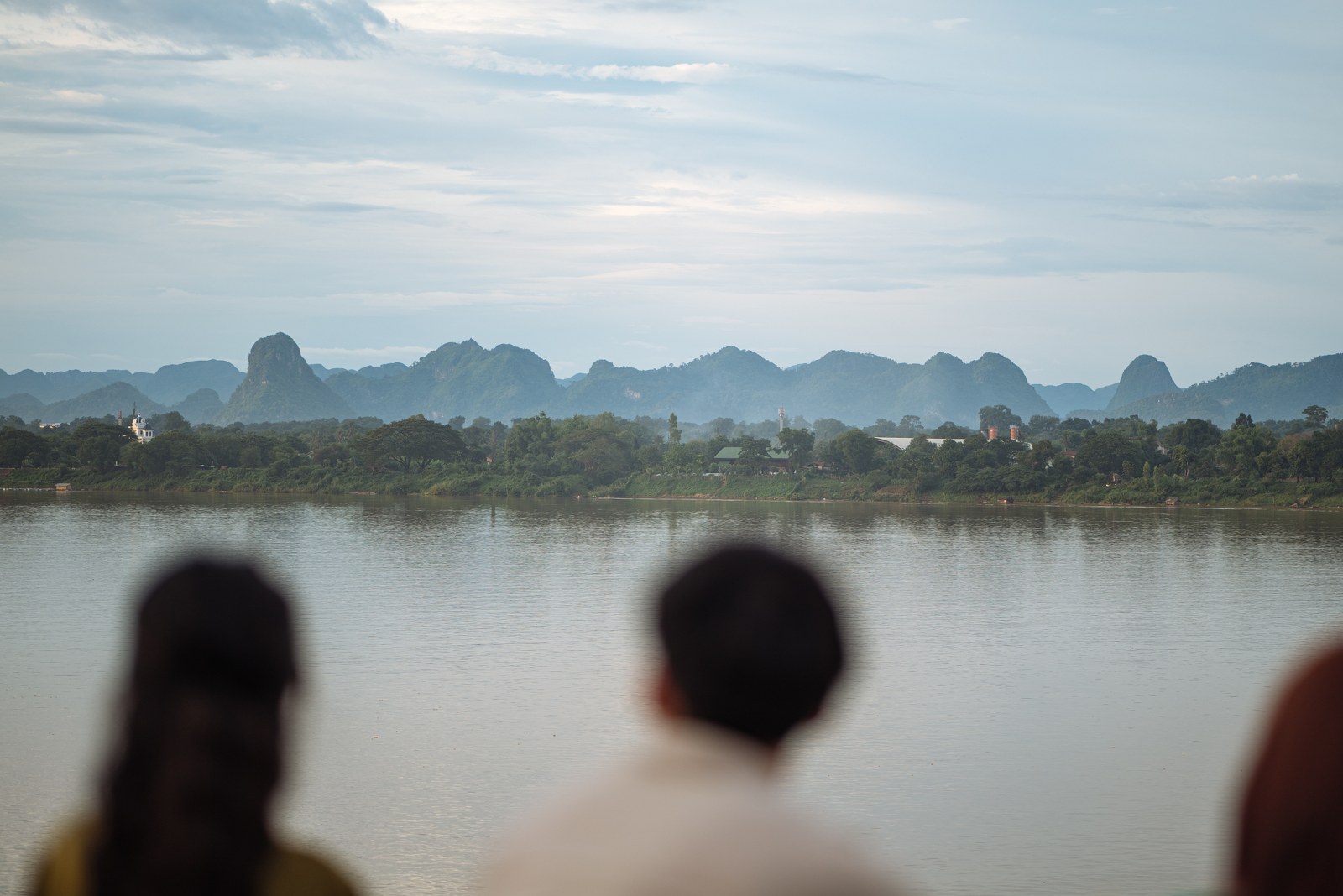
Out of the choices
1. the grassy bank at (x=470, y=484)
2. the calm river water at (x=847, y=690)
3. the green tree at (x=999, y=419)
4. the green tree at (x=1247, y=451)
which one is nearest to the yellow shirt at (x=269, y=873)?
the calm river water at (x=847, y=690)

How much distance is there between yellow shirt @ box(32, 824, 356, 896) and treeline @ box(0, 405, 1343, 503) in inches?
2188

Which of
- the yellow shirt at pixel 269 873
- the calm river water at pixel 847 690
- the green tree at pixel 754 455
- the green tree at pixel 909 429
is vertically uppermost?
the green tree at pixel 909 429

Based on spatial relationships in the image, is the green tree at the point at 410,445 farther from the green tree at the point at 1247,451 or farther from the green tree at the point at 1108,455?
the green tree at the point at 1247,451

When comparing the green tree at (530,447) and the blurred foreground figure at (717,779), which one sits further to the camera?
the green tree at (530,447)

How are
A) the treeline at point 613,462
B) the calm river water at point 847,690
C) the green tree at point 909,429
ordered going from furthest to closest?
1. the green tree at point 909,429
2. the treeline at point 613,462
3. the calm river water at point 847,690

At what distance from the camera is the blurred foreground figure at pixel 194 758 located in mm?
1425

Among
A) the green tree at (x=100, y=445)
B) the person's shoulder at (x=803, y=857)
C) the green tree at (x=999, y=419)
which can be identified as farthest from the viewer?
the green tree at (x=999, y=419)

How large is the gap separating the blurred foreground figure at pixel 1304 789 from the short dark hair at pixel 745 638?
46 centimetres

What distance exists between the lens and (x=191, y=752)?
1425 mm

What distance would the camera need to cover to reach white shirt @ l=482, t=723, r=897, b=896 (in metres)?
1.19

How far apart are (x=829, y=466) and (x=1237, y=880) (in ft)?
204

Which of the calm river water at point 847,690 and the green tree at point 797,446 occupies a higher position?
the green tree at point 797,446

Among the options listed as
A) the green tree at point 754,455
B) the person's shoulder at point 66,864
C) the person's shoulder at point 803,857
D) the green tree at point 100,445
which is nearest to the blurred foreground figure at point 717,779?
the person's shoulder at point 803,857

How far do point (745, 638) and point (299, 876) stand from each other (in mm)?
586
